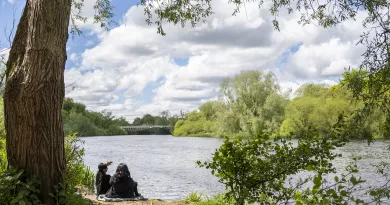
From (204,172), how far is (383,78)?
1170 cm

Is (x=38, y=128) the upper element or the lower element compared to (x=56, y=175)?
upper

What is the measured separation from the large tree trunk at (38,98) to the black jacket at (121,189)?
323 cm

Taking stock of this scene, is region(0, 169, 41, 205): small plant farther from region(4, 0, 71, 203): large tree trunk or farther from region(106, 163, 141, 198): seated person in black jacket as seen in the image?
region(106, 163, 141, 198): seated person in black jacket

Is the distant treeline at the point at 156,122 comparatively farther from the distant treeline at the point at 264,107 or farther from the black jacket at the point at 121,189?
the black jacket at the point at 121,189

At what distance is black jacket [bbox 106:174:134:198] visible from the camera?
28.3 feet

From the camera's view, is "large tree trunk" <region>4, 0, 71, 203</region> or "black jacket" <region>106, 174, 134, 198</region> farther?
"black jacket" <region>106, 174, 134, 198</region>

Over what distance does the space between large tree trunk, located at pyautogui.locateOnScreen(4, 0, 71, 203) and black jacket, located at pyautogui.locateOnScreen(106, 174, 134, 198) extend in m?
3.23

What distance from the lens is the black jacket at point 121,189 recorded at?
8617 mm

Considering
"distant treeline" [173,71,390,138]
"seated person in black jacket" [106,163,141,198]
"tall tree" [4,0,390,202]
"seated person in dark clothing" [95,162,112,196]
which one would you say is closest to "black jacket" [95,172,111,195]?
"seated person in dark clothing" [95,162,112,196]

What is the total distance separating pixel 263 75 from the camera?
4122 centimetres

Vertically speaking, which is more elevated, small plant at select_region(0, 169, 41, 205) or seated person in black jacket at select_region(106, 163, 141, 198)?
small plant at select_region(0, 169, 41, 205)

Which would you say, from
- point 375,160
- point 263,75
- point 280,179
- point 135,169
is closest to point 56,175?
point 280,179

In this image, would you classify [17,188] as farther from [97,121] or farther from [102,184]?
[97,121]

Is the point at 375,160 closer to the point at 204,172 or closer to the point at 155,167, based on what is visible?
the point at 204,172
